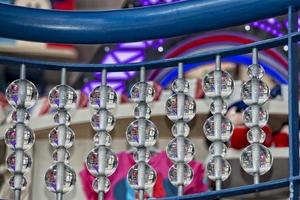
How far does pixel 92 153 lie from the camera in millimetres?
1667

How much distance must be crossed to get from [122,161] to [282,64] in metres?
1.66

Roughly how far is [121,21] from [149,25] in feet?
0.21

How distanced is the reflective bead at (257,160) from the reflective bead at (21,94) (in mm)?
440

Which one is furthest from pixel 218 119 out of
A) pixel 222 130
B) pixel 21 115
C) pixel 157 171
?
pixel 157 171

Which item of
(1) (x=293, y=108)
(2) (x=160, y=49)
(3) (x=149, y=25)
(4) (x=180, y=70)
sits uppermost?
(2) (x=160, y=49)

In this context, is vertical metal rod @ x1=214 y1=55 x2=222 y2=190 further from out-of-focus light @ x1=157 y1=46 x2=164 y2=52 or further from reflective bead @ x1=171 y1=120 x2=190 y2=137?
out-of-focus light @ x1=157 y1=46 x2=164 y2=52

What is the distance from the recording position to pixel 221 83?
160 centimetres

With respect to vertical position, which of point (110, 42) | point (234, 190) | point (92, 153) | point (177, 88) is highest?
point (110, 42)

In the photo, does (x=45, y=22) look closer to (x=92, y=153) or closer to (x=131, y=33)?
(x=131, y=33)

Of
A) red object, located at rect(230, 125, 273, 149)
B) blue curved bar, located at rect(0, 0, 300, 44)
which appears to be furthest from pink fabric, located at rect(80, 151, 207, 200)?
blue curved bar, located at rect(0, 0, 300, 44)

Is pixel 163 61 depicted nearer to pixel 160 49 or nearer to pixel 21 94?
pixel 21 94

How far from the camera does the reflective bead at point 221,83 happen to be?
1.60 metres

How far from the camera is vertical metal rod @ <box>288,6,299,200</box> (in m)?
1.46

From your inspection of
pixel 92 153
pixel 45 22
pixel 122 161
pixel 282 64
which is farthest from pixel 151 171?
pixel 282 64
